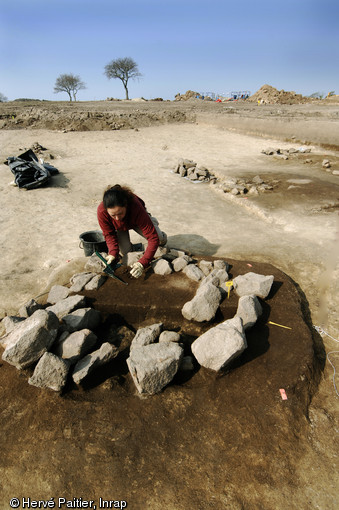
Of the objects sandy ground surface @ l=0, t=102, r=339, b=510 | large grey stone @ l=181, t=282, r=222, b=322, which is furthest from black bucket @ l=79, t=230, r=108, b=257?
large grey stone @ l=181, t=282, r=222, b=322

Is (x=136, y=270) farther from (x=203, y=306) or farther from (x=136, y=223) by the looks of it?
(x=203, y=306)

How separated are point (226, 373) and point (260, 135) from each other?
44.1 ft

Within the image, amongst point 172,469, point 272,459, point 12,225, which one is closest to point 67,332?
point 172,469

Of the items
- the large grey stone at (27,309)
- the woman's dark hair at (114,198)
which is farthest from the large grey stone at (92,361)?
the woman's dark hair at (114,198)

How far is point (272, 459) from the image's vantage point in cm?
203

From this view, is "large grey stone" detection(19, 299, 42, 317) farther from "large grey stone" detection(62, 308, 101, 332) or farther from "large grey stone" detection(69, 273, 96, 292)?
"large grey stone" detection(62, 308, 101, 332)

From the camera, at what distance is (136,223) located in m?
3.46

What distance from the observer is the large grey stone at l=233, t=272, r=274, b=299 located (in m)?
3.21

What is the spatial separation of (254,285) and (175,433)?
68.2 inches

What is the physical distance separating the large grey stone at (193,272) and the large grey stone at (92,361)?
135 centimetres

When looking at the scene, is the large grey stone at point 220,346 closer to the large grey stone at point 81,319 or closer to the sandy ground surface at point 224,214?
the sandy ground surface at point 224,214

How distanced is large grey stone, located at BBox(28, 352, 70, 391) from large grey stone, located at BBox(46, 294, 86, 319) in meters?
0.74

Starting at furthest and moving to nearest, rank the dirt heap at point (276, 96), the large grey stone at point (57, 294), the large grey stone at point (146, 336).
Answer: the dirt heap at point (276, 96), the large grey stone at point (57, 294), the large grey stone at point (146, 336)

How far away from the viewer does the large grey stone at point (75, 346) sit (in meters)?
2.64
